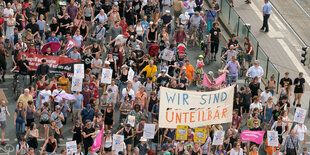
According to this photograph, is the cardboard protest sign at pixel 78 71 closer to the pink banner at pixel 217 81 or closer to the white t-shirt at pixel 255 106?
the pink banner at pixel 217 81

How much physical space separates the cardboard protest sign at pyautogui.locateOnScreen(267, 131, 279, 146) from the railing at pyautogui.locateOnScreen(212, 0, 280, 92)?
6893 mm

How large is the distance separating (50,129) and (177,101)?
606cm

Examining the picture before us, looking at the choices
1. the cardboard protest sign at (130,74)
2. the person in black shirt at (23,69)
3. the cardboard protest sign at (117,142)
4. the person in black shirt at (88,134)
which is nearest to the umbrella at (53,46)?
the person in black shirt at (23,69)

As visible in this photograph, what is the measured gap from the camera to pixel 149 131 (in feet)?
123

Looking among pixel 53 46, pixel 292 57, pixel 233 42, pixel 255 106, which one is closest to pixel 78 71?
pixel 53 46

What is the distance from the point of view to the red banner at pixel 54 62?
40.9m

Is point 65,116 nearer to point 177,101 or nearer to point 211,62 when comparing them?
point 177,101

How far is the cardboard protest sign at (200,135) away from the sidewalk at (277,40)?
10058mm

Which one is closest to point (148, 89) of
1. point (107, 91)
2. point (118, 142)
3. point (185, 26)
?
point (107, 91)

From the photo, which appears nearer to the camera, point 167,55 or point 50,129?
point 50,129

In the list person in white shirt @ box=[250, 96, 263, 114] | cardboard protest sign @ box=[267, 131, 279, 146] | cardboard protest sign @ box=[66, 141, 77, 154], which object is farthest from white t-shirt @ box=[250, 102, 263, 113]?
cardboard protest sign @ box=[66, 141, 77, 154]

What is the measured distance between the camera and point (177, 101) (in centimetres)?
3559

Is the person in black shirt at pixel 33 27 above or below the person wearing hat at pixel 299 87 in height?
above

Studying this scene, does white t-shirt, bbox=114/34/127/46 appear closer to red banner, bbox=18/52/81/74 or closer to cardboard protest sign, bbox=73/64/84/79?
red banner, bbox=18/52/81/74
